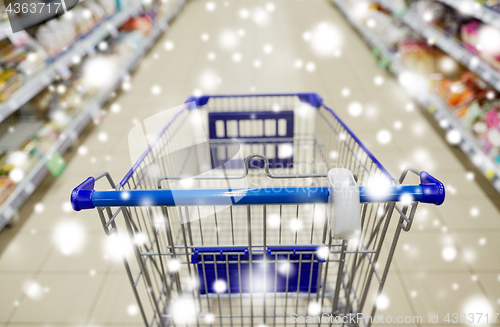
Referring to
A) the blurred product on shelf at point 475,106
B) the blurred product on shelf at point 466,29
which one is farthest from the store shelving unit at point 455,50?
the blurred product on shelf at point 475,106

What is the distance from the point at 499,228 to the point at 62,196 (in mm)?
3204

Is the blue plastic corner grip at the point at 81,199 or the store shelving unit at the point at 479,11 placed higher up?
the store shelving unit at the point at 479,11

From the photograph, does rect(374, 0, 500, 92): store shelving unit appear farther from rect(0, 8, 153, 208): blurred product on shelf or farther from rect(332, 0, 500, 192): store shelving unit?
rect(0, 8, 153, 208): blurred product on shelf

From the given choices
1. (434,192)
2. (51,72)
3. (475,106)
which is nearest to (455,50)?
(475,106)

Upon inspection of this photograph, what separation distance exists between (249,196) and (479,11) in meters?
2.70

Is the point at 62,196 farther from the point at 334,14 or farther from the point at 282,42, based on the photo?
the point at 334,14

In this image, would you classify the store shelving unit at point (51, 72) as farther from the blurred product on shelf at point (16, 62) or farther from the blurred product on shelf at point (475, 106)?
the blurred product on shelf at point (475, 106)

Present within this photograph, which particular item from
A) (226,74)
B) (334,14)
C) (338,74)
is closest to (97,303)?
(226,74)

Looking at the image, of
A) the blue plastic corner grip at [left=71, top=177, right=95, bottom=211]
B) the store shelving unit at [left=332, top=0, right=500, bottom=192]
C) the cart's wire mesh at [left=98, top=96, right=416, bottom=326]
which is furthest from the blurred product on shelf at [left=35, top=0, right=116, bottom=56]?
the store shelving unit at [left=332, top=0, right=500, bottom=192]

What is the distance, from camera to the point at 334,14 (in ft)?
23.9

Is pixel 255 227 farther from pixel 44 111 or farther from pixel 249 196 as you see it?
pixel 44 111

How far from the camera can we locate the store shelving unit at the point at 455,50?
2.39 metres

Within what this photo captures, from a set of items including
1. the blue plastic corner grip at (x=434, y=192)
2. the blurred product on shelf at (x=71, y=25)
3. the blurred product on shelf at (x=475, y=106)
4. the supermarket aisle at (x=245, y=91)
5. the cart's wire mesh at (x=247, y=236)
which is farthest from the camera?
the blurred product on shelf at (x=71, y=25)

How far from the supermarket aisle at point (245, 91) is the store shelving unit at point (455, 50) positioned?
2.36 ft
